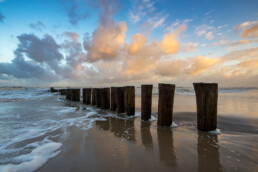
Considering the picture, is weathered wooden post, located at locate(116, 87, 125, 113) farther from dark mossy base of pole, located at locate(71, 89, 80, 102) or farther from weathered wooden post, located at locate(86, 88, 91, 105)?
dark mossy base of pole, located at locate(71, 89, 80, 102)

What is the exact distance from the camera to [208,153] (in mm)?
2217

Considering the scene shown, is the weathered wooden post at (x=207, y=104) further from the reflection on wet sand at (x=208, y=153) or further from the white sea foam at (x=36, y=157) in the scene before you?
the white sea foam at (x=36, y=157)

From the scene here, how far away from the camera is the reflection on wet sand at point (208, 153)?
182 centimetres

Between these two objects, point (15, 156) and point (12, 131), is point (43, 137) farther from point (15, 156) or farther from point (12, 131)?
point (12, 131)

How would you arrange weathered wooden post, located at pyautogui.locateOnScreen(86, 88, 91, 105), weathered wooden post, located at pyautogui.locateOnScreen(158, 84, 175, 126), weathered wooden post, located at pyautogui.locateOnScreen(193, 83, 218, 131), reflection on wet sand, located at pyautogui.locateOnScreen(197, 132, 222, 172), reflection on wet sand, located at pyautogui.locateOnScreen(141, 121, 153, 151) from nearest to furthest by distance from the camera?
reflection on wet sand, located at pyautogui.locateOnScreen(197, 132, 222, 172)
reflection on wet sand, located at pyautogui.locateOnScreen(141, 121, 153, 151)
weathered wooden post, located at pyautogui.locateOnScreen(193, 83, 218, 131)
weathered wooden post, located at pyautogui.locateOnScreen(158, 84, 175, 126)
weathered wooden post, located at pyautogui.locateOnScreen(86, 88, 91, 105)

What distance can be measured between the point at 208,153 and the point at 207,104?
1464mm

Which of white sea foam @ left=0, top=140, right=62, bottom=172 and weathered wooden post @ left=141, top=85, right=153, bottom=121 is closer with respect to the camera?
white sea foam @ left=0, top=140, right=62, bottom=172

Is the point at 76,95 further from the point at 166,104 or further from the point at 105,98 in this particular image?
the point at 166,104

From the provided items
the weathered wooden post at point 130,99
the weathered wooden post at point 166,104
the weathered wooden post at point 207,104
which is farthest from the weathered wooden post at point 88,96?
the weathered wooden post at point 207,104

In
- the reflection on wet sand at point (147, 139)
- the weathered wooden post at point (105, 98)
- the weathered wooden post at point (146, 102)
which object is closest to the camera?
the reflection on wet sand at point (147, 139)

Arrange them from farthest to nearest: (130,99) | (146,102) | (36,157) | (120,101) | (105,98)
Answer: (105,98)
(120,101)
(130,99)
(146,102)
(36,157)

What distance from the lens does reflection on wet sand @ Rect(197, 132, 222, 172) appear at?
5.98ft

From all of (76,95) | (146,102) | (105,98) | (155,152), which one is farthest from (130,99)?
(76,95)

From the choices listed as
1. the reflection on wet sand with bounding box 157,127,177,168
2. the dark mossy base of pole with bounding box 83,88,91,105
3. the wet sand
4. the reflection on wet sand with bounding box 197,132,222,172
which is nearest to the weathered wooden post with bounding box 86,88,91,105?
the dark mossy base of pole with bounding box 83,88,91,105
